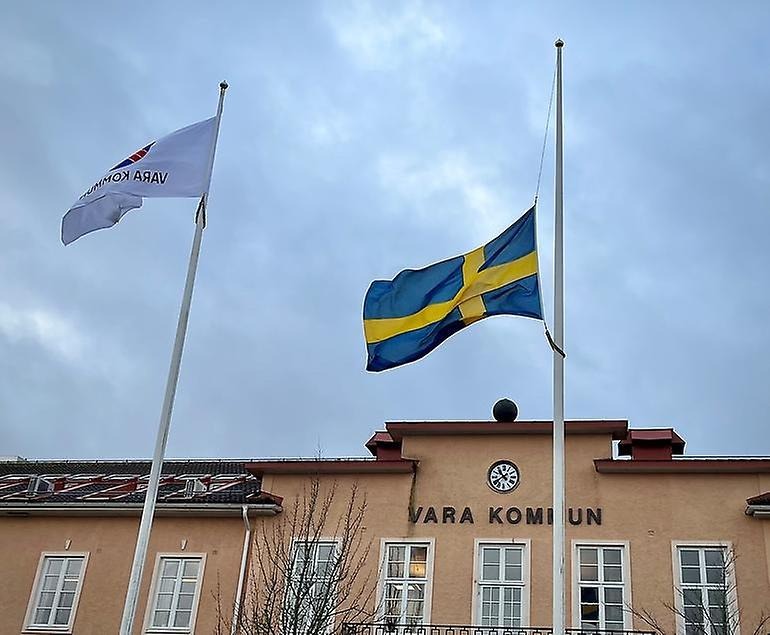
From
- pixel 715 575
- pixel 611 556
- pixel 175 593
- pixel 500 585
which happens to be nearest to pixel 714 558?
pixel 715 575

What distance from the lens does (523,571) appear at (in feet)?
68.7

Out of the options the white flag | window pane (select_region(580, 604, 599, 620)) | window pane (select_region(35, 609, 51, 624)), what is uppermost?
the white flag

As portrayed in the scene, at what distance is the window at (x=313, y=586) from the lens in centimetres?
1830

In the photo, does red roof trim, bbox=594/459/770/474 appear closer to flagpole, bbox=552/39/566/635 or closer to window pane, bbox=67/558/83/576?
flagpole, bbox=552/39/566/635

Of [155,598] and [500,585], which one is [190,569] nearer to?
[155,598]

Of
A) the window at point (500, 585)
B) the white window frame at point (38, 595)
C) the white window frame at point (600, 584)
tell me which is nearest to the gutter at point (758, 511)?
the white window frame at point (600, 584)

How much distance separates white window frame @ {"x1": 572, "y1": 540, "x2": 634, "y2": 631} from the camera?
65.5ft

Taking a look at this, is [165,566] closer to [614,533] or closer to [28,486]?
[28,486]

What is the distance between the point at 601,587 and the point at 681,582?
59.4 inches

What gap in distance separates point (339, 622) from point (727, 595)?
7.46 m

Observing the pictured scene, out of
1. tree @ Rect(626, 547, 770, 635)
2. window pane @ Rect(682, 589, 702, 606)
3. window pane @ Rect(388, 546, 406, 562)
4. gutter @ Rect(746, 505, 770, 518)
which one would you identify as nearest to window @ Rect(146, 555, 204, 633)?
window pane @ Rect(388, 546, 406, 562)

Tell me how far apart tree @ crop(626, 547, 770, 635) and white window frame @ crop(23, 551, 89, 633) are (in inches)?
458

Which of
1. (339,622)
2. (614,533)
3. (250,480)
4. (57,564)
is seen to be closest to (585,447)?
(614,533)

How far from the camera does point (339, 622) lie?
822 inches
